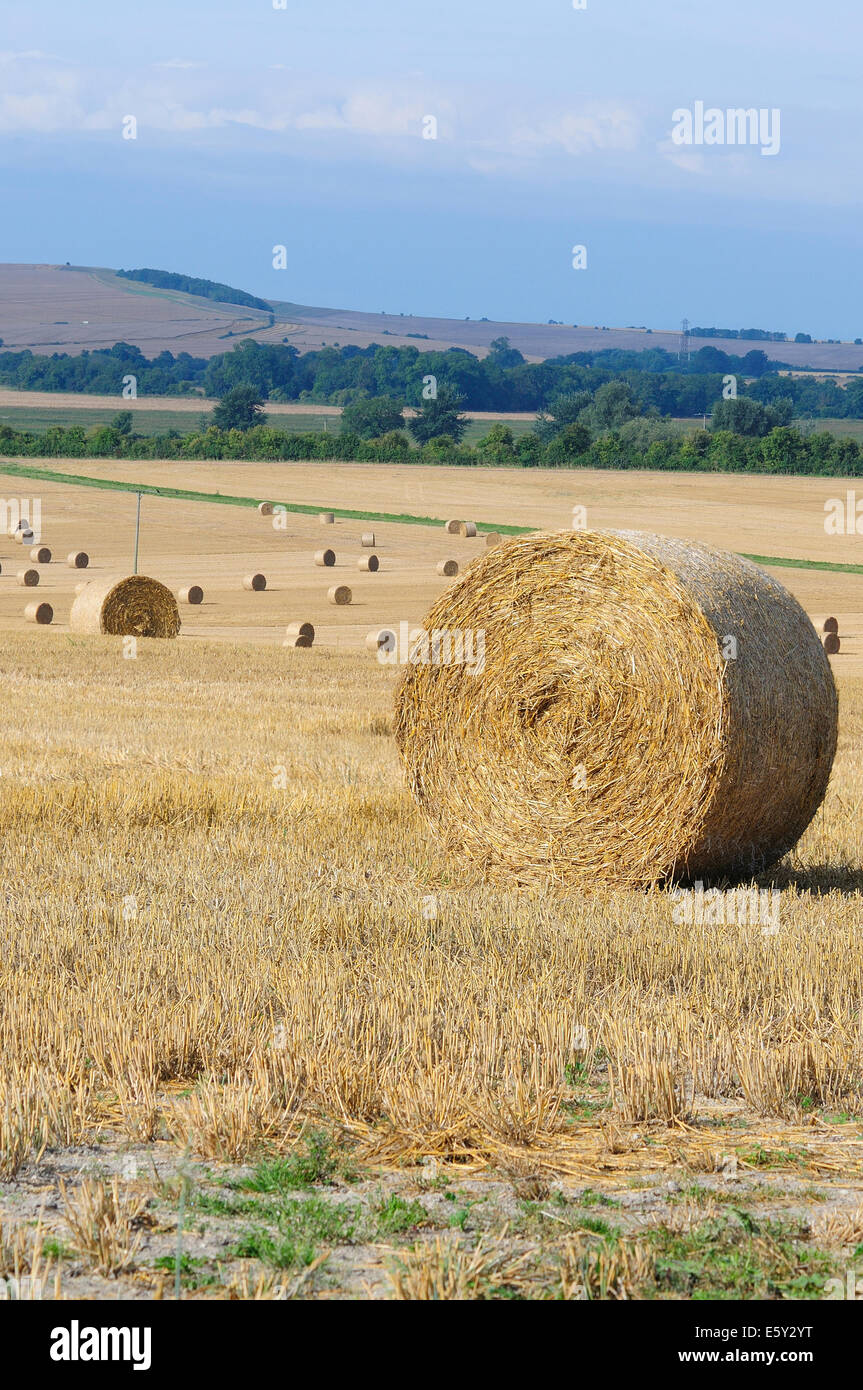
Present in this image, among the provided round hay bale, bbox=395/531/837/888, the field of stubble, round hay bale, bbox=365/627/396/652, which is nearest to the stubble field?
the field of stubble

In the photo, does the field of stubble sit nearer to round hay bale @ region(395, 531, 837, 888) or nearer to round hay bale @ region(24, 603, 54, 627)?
round hay bale @ region(395, 531, 837, 888)

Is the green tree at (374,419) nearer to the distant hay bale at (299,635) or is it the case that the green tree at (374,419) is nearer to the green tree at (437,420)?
the green tree at (437,420)

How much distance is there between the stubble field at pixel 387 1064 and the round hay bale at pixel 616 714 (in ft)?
1.27

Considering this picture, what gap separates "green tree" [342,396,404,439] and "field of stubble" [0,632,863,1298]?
8887cm

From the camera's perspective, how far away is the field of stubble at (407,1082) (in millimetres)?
4074

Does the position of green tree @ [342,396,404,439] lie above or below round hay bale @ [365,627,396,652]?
above

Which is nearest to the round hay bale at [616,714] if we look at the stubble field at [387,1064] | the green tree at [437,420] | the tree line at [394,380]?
the stubble field at [387,1064]

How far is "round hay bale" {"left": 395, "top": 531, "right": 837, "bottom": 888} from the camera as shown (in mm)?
9016

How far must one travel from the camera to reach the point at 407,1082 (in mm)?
5156

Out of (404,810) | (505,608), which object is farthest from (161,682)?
(505,608)

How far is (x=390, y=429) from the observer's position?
323 ft

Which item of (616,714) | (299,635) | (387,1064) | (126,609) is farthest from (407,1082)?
(299,635)
